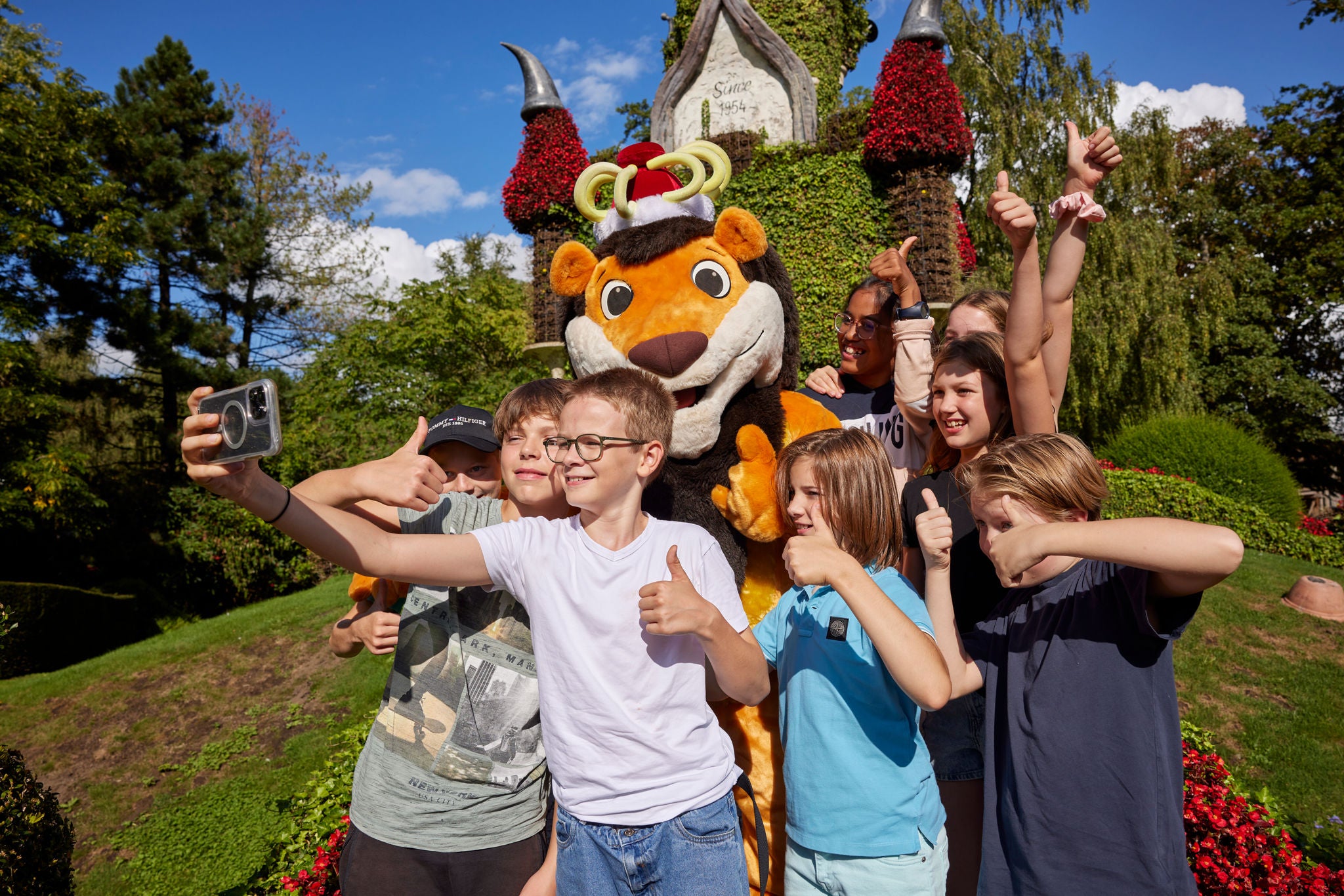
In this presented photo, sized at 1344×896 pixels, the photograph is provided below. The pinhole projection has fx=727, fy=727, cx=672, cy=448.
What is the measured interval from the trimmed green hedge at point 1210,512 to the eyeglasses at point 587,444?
8.79 meters

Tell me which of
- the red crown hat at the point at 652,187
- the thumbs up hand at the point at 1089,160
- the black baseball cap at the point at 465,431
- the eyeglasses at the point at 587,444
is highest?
the red crown hat at the point at 652,187

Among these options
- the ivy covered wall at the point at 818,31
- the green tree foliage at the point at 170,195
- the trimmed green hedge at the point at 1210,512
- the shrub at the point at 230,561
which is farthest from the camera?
the green tree foliage at the point at 170,195

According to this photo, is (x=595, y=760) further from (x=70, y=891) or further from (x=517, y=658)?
(x=70, y=891)

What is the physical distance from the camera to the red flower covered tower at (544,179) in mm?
5059

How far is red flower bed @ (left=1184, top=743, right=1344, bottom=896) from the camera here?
3021 mm

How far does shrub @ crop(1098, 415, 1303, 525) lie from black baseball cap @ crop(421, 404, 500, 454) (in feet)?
39.0

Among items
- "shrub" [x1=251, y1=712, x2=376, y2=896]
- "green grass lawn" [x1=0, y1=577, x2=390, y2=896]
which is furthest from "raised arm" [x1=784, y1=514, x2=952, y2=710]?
"green grass lawn" [x1=0, y1=577, x2=390, y2=896]

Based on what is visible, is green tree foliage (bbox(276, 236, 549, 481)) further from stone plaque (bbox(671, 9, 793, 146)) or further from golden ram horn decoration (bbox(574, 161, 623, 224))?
golden ram horn decoration (bbox(574, 161, 623, 224))

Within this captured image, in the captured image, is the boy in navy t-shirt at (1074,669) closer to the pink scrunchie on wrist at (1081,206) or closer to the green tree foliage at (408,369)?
the pink scrunchie on wrist at (1081,206)

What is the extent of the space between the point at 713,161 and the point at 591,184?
50 centimetres

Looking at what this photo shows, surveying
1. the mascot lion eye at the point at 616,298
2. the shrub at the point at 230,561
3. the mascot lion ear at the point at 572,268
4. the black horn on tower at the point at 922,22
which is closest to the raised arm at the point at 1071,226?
the mascot lion eye at the point at 616,298

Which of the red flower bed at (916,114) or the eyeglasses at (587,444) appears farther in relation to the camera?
the red flower bed at (916,114)

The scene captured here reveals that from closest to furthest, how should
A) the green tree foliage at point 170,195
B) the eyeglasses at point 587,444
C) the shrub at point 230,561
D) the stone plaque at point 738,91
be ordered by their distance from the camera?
1. the eyeglasses at point 587,444
2. the stone plaque at point 738,91
3. the shrub at point 230,561
4. the green tree foliage at point 170,195

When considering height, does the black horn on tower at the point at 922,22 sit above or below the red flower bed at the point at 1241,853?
above
